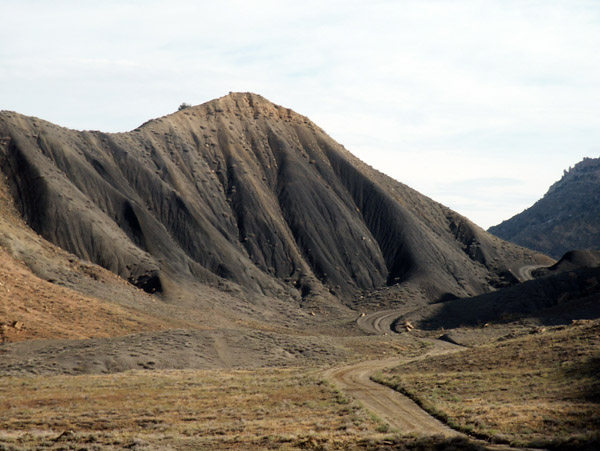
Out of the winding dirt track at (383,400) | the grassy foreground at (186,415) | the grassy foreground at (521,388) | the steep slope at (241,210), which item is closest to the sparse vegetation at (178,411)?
the grassy foreground at (186,415)

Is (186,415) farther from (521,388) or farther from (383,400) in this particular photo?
(521,388)

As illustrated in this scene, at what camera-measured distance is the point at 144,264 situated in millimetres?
98000

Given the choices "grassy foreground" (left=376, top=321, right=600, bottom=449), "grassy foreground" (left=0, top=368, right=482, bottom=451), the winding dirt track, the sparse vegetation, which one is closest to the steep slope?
the winding dirt track

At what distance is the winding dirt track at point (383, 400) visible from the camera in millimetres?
30906

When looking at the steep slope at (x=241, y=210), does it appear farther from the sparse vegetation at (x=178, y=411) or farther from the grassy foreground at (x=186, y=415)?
the grassy foreground at (x=186, y=415)

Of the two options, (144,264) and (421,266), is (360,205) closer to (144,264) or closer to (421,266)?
(421,266)

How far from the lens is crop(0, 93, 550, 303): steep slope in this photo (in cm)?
10106

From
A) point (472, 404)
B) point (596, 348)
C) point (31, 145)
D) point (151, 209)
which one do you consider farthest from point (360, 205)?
point (472, 404)

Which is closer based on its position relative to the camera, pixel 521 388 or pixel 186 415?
pixel 186 415

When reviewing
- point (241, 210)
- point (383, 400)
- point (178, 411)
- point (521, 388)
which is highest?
point (241, 210)

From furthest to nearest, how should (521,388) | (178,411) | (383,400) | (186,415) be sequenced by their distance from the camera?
(383,400) → (521,388) → (178,411) → (186,415)

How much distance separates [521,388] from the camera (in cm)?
3881

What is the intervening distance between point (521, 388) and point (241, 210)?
3632 inches

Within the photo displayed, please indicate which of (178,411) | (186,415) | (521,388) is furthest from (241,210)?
(186,415)
